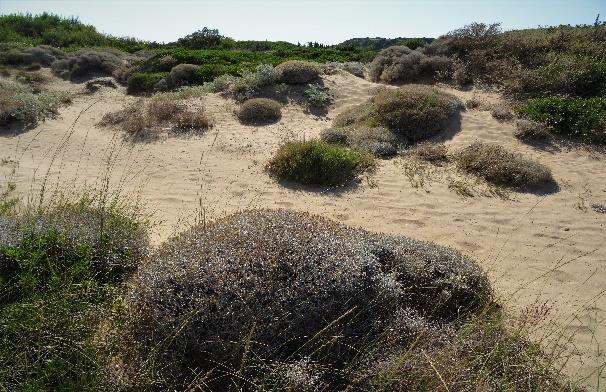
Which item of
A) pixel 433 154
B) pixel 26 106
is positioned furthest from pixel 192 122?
pixel 433 154

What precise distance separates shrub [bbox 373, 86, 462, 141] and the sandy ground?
0.46 m

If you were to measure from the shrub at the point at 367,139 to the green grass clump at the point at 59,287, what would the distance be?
206 inches

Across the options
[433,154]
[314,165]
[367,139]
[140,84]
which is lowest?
[314,165]

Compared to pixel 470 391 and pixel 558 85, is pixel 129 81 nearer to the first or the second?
pixel 558 85

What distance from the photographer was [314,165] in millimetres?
7676

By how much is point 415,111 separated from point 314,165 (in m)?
3.51

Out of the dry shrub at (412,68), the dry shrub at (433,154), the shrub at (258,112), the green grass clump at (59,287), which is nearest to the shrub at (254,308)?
the green grass clump at (59,287)

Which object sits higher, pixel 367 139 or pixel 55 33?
pixel 55 33

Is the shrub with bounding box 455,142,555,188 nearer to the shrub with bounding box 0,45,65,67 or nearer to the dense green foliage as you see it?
the shrub with bounding box 0,45,65,67

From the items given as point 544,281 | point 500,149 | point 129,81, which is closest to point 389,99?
point 500,149

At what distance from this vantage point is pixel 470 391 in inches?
115

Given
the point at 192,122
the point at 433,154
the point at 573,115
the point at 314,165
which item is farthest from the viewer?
the point at 192,122

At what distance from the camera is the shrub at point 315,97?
1225 centimetres

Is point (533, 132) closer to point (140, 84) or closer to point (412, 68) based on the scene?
point (412, 68)
